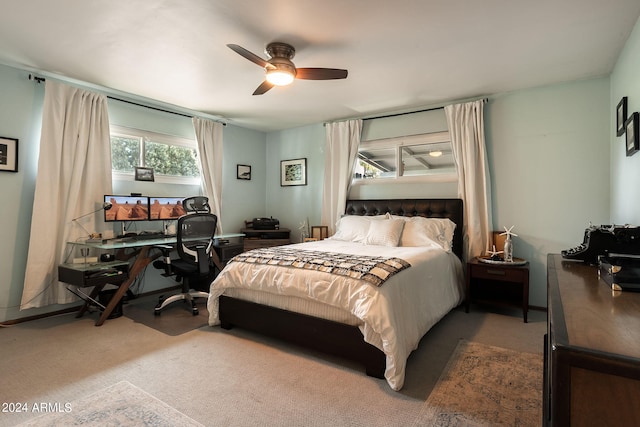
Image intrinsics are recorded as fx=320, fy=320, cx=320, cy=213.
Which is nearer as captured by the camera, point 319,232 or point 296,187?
point 319,232

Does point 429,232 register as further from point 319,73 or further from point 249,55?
point 249,55

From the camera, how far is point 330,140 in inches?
191

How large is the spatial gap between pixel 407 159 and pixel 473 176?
3.16 ft

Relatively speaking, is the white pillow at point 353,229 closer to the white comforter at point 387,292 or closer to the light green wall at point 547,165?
the white comforter at point 387,292

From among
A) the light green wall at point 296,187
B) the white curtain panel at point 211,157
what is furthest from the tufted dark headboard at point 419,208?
the white curtain panel at point 211,157

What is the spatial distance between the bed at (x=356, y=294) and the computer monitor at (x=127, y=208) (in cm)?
157

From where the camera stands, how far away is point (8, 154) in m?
3.07

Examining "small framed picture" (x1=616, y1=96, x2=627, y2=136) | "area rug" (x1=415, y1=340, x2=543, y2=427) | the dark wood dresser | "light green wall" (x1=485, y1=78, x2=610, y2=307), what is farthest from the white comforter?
"small framed picture" (x1=616, y1=96, x2=627, y2=136)

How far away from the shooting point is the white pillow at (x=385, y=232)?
357cm

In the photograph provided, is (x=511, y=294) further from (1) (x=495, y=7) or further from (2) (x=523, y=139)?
(1) (x=495, y=7)

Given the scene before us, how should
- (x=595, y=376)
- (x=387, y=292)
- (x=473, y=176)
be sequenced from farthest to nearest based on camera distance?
1. (x=473, y=176)
2. (x=387, y=292)
3. (x=595, y=376)

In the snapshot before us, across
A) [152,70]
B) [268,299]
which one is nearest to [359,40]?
[152,70]

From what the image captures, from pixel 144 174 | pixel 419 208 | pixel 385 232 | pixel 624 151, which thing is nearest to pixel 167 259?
A: pixel 144 174

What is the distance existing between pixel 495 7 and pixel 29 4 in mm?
3045
